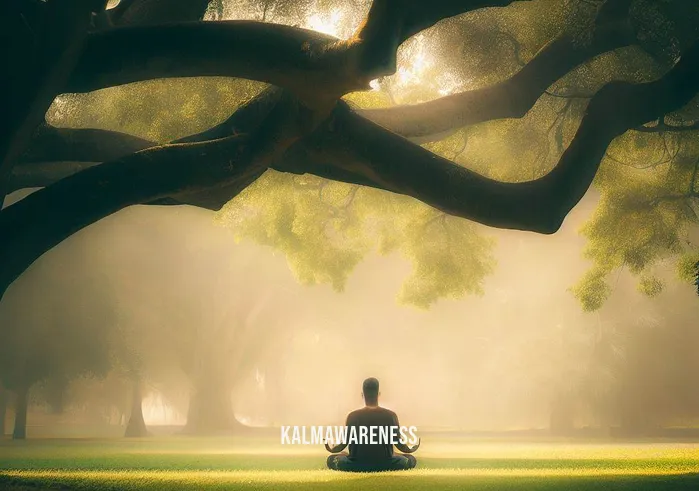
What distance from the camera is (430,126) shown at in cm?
996

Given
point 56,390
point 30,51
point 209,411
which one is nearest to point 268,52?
point 30,51

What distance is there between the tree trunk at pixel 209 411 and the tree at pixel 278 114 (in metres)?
32.6

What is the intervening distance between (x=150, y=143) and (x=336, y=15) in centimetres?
589

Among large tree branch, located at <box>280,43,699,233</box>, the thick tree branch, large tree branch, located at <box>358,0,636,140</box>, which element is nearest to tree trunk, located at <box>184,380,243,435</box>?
large tree branch, located at <box>358,0,636,140</box>

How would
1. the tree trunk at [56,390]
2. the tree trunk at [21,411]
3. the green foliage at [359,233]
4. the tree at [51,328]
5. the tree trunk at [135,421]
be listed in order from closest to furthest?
the green foliage at [359,233]
the tree at [51,328]
the tree trunk at [21,411]
the tree trunk at [56,390]
the tree trunk at [135,421]

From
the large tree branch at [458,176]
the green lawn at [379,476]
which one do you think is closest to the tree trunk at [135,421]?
the green lawn at [379,476]

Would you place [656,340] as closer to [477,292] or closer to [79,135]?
[477,292]

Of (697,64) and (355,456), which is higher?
(697,64)

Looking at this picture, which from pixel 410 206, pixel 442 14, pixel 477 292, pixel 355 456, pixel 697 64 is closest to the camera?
pixel 442 14

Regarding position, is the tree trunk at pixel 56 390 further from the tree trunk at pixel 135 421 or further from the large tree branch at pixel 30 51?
the large tree branch at pixel 30 51

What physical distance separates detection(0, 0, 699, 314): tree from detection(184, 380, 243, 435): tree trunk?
32585mm

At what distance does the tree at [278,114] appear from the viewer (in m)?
6.68

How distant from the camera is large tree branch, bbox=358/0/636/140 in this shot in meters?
9.60

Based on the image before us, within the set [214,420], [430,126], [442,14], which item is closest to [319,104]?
[442,14]
